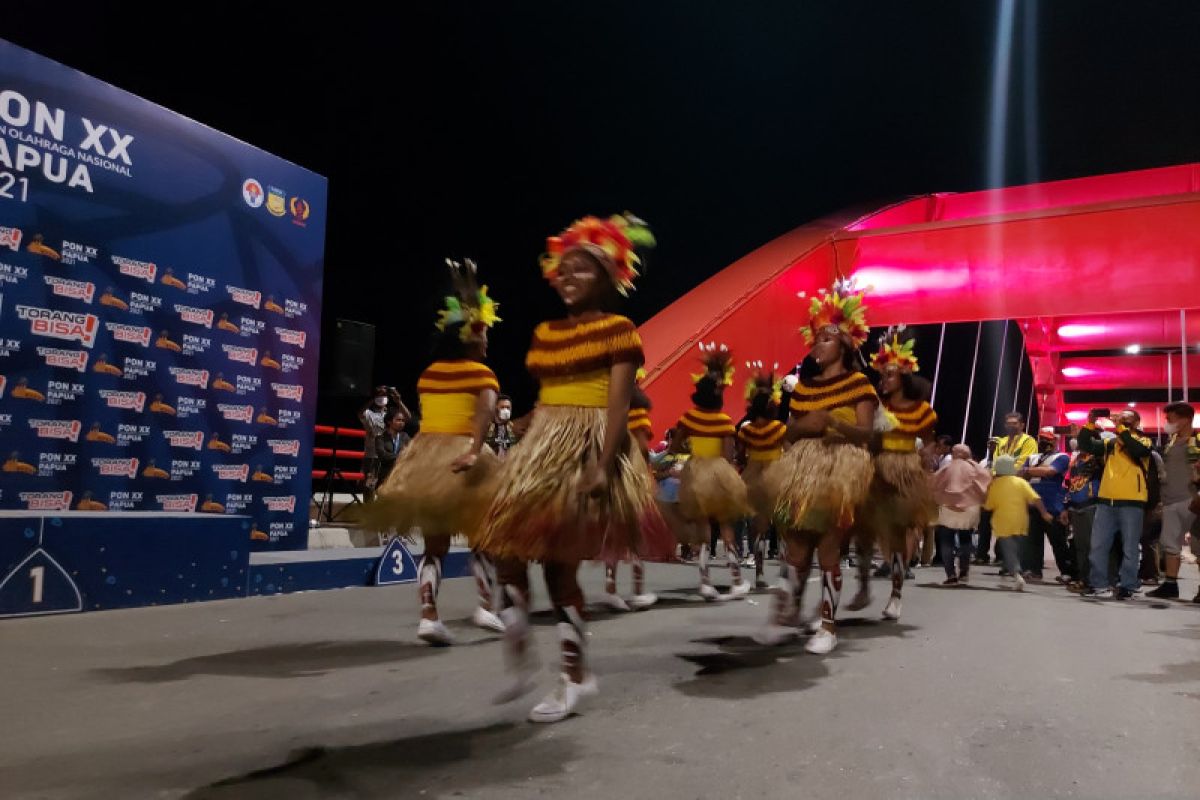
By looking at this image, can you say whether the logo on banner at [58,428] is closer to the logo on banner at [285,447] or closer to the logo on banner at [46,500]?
the logo on banner at [46,500]

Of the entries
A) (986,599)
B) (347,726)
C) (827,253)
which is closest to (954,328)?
(827,253)

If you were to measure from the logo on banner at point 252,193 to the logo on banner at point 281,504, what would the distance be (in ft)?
9.39

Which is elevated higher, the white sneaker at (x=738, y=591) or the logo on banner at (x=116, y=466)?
the logo on banner at (x=116, y=466)

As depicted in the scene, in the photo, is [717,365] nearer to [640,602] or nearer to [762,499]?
[640,602]

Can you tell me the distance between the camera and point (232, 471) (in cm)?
824

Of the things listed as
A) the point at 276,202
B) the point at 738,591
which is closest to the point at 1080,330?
the point at 738,591

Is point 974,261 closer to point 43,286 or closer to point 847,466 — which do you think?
point 847,466

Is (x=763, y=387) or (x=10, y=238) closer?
(x=10, y=238)

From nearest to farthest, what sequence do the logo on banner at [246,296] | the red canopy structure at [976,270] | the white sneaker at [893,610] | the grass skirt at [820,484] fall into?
the grass skirt at [820,484], the white sneaker at [893,610], the logo on banner at [246,296], the red canopy structure at [976,270]

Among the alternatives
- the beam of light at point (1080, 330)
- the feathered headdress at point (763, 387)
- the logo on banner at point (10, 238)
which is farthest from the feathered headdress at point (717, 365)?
the beam of light at point (1080, 330)

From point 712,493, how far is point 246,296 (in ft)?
16.1

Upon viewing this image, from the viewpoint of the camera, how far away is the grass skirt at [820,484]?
4.43 meters

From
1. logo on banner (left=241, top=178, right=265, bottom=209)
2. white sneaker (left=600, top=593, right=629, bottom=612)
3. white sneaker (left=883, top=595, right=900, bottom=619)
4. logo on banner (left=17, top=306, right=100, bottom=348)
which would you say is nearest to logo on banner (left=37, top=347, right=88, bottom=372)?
logo on banner (left=17, top=306, right=100, bottom=348)

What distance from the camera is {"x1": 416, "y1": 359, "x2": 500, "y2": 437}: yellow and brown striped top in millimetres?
4750
